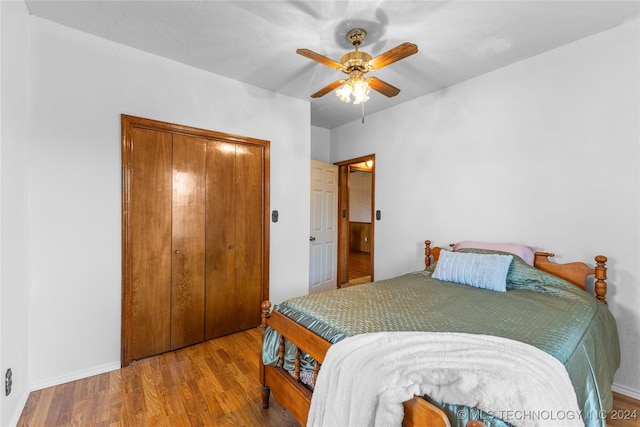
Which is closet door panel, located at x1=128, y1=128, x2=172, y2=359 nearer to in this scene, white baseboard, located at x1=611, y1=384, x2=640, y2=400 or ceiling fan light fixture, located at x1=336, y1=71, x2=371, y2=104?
ceiling fan light fixture, located at x1=336, y1=71, x2=371, y2=104

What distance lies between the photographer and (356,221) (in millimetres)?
7824

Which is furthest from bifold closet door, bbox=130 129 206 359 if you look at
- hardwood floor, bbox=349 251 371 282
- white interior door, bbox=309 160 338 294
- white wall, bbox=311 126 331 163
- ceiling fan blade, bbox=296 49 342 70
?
hardwood floor, bbox=349 251 371 282

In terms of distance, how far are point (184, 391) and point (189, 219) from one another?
1338 millimetres

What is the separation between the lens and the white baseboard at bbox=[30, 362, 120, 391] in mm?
1943

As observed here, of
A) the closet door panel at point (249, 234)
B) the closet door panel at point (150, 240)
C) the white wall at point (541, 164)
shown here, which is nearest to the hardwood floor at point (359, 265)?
the white wall at point (541, 164)

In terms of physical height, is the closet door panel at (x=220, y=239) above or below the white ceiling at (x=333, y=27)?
below

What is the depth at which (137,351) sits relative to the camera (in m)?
2.31

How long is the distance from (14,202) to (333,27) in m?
2.26

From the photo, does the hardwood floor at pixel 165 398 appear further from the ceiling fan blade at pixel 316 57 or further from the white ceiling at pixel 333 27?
the white ceiling at pixel 333 27

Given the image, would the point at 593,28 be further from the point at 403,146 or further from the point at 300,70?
the point at 300,70

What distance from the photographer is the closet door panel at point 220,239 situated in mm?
2676

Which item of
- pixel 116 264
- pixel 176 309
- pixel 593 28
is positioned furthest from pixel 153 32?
pixel 593 28

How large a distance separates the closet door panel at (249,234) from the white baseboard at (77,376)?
3.41ft

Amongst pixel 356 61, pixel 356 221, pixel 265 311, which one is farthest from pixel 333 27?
pixel 356 221
